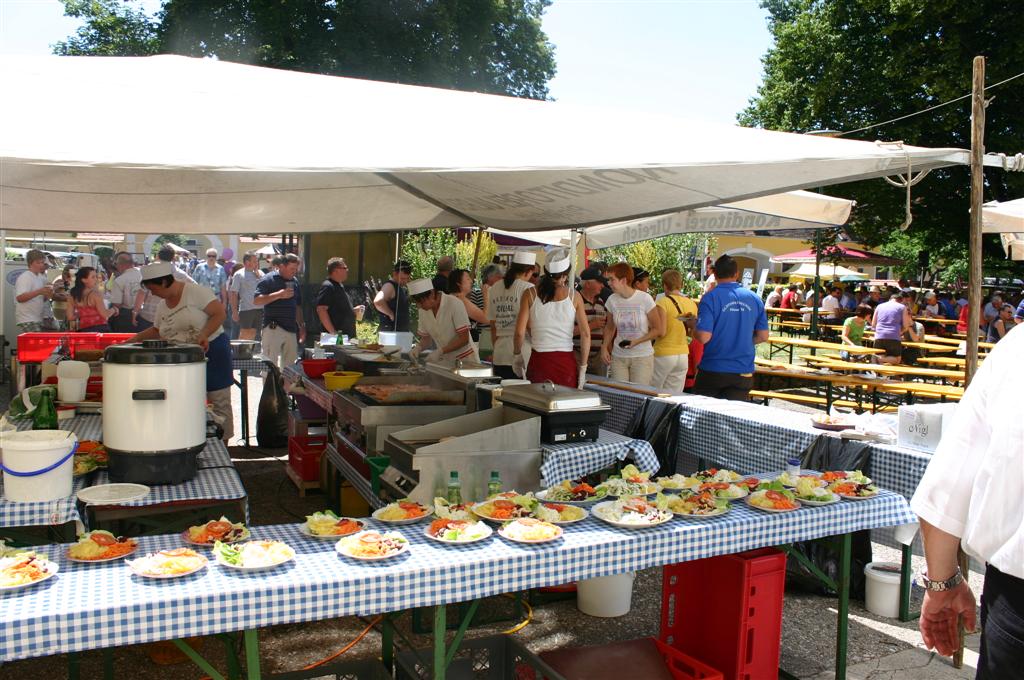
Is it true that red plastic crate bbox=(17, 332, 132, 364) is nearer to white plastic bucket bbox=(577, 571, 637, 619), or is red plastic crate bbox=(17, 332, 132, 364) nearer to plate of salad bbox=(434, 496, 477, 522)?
white plastic bucket bbox=(577, 571, 637, 619)

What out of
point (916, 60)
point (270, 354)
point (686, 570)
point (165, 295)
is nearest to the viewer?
point (686, 570)

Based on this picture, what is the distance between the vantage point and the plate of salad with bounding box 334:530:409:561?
2635mm

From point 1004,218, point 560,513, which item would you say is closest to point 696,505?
point 560,513

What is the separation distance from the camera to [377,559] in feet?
8.57

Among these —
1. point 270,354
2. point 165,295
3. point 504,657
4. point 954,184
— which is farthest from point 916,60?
point 504,657

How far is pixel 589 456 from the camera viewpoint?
A: 4.23 meters

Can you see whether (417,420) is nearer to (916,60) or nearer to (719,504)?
(719,504)

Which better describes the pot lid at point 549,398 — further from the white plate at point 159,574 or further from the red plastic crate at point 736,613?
the white plate at point 159,574

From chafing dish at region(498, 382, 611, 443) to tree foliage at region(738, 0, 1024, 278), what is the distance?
50.4ft

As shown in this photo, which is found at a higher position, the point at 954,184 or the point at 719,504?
the point at 954,184

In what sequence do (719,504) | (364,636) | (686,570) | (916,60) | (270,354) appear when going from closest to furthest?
1. (719,504)
2. (686,570)
3. (364,636)
4. (270,354)
5. (916,60)

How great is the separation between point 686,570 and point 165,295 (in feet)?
13.4

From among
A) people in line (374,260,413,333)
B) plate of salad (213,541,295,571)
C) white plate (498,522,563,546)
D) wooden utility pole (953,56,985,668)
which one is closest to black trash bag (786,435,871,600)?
wooden utility pole (953,56,985,668)

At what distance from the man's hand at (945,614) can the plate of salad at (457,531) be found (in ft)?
4.44
